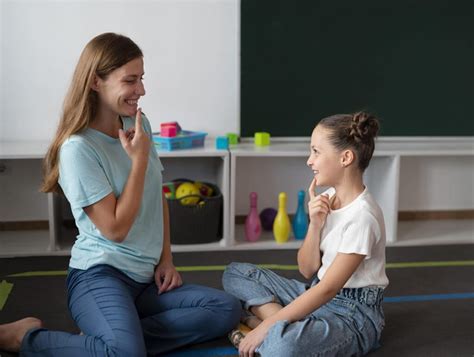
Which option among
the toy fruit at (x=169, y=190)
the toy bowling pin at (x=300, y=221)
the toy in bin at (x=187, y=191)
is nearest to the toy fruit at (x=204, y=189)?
the toy in bin at (x=187, y=191)

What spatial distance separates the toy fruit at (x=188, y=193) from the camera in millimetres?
2804

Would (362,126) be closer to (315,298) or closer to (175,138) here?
(315,298)

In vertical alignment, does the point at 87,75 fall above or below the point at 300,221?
above

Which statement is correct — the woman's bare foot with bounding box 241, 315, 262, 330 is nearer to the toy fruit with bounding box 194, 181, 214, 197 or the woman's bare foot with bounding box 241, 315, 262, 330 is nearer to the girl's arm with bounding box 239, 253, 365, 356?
the girl's arm with bounding box 239, 253, 365, 356

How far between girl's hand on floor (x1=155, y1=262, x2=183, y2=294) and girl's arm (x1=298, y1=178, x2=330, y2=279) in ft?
1.25

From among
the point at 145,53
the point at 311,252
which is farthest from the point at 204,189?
the point at 311,252

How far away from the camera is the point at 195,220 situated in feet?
9.28

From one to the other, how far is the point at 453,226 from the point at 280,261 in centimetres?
107

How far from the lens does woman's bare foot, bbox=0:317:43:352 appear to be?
1.76 m

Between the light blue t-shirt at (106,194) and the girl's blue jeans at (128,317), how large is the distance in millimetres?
44

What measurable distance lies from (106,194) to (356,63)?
1785mm

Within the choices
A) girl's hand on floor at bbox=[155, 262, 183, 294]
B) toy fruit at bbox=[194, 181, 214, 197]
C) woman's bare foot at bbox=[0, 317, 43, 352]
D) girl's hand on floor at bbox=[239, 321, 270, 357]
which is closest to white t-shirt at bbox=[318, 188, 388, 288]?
girl's hand on floor at bbox=[239, 321, 270, 357]

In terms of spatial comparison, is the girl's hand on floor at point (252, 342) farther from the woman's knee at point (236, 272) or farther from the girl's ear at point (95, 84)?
the girl's ear at point (95, 84)

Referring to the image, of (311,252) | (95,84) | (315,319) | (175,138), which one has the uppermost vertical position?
(95,84)
